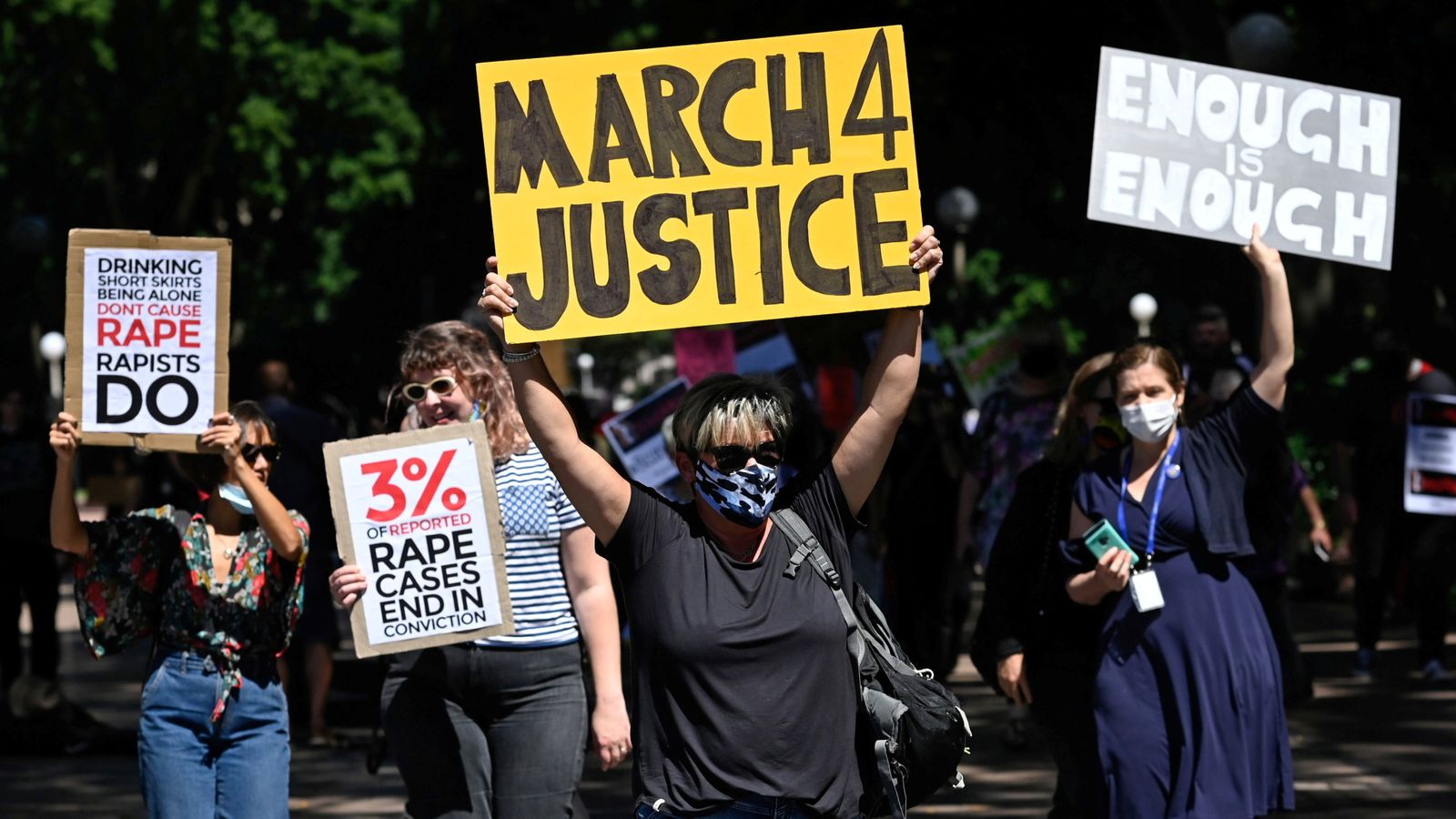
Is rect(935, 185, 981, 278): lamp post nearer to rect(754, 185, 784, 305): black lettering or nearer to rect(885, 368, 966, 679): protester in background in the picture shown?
rect(885, 368, 966, 679): protester in background

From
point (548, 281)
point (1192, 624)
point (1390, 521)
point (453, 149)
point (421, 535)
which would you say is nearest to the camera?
point (548, 281)

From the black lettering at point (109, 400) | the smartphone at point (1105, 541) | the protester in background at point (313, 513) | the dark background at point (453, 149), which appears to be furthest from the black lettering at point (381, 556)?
the dark background at point (453, 149)

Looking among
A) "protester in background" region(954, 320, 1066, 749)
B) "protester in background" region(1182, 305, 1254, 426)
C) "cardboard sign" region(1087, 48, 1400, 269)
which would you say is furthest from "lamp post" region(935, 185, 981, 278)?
"cardboard sign" region(1087, 48, 1400, 269)

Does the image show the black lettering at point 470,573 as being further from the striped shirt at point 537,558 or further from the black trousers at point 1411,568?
the black trousers at point 1411,568

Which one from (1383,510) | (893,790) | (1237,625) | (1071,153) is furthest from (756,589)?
(1071,153)

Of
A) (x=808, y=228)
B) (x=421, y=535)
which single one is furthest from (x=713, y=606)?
(x=421, y=535)

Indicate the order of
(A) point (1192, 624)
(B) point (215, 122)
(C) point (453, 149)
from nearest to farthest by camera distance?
1. (A) point (1192, 624)
2. (B) point (215, 122)
3. (C) point (453, 149)

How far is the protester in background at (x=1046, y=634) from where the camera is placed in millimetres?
6312

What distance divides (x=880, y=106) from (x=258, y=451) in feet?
7.42

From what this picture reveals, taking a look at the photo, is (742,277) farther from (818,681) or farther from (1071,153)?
(1071,153)

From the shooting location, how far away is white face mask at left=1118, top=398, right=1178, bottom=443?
19.1ft

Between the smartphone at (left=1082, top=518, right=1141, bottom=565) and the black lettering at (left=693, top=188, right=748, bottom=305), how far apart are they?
1.54 meters

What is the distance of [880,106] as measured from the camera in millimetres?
4793

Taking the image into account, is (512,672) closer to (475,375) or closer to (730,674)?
(475,375)
